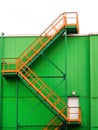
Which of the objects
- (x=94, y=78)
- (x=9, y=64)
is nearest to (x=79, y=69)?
(x=94, y=78)

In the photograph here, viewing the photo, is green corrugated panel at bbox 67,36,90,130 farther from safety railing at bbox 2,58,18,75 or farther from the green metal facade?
safety railing at bbox 2,58,18,75

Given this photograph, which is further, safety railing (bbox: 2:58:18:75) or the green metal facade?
safety railing (bbox: 2:58:18:75)

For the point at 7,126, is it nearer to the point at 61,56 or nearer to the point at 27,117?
the point at 27,117

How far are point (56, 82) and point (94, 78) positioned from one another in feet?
9.09

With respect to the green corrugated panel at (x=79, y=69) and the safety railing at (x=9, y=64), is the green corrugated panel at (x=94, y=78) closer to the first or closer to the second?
the green corrugated panel at (x=79, y=69)

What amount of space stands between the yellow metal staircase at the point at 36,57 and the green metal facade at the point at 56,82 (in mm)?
411

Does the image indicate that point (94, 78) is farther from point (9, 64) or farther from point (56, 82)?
point (9, 64)

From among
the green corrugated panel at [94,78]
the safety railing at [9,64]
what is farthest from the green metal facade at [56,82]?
the safety railing at [9,64]

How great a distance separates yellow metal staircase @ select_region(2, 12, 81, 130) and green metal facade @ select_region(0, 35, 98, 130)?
411mm

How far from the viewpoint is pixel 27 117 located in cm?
4100

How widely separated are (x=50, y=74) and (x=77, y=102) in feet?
9.22

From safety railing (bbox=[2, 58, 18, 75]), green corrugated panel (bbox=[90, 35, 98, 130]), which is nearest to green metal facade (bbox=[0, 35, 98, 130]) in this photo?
green corrugated panel (bbox=[90, 35, 98, 130])

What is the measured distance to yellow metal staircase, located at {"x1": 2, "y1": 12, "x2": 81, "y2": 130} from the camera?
133 feet

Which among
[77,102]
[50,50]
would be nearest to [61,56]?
[50,50]
